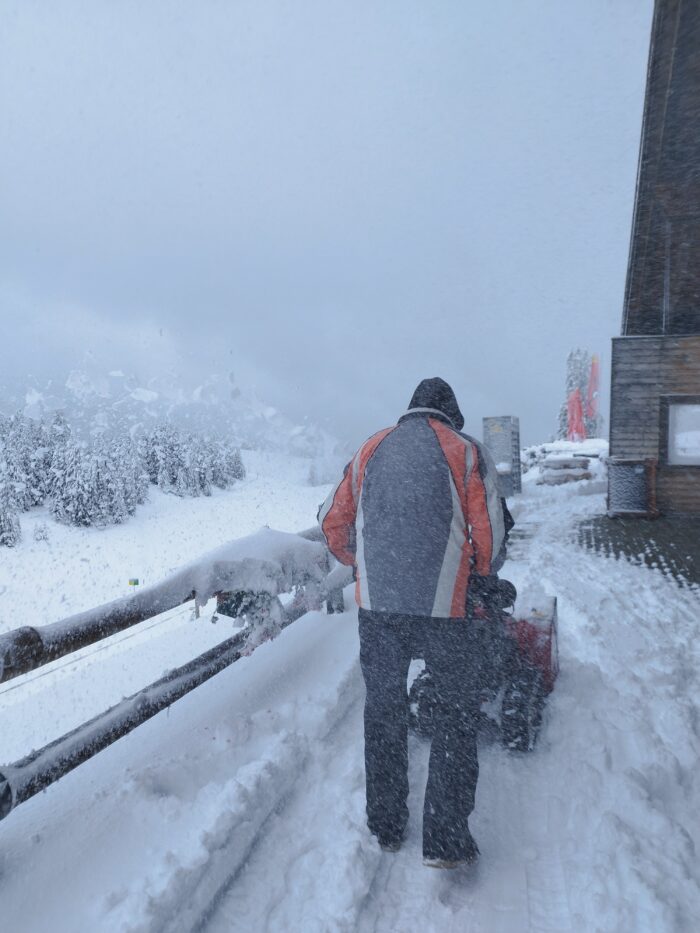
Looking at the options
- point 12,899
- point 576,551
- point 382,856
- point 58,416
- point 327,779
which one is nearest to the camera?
point 12,899

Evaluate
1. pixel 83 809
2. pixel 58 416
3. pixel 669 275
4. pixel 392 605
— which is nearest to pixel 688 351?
pixel 669 275

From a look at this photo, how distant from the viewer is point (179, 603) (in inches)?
118

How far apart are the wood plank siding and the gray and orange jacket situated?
13.1m

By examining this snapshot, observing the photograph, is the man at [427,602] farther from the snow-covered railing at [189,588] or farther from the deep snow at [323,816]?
the snow-covered railing at [189,588]

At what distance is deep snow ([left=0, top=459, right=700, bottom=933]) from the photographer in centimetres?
208

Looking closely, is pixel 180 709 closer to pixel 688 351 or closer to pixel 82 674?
pixel 82 674

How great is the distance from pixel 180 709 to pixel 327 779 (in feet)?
3.77

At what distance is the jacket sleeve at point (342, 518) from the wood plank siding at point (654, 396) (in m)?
13.1

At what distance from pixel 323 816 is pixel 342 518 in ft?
4.39

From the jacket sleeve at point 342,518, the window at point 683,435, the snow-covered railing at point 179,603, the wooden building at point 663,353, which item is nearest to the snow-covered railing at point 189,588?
the snow-covered railing at point 179,603

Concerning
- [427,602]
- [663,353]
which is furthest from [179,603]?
[663,353]

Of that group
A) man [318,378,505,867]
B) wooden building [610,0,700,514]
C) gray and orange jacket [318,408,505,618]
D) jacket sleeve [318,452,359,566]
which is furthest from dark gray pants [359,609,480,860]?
wooden building [610,0,700,514]

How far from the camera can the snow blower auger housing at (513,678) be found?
124 inches

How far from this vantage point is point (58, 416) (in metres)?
23.1
